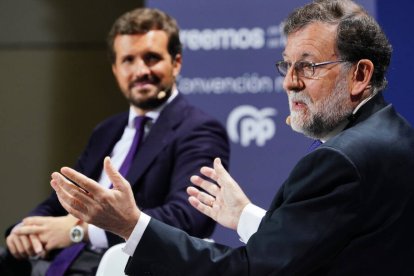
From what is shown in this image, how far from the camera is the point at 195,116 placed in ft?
11.6

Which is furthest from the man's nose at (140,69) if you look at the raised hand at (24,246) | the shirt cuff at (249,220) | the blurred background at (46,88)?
the blurred background at (46,88)

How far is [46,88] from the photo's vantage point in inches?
227

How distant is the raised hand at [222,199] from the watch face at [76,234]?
982 mm

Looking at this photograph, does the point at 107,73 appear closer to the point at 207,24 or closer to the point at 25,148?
the point at 25,148

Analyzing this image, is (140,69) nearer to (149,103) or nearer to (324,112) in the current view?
(149,103)

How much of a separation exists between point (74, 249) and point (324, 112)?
151 cm

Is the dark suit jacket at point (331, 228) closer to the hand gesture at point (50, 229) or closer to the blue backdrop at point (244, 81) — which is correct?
the hand gesture at point (50, 229)

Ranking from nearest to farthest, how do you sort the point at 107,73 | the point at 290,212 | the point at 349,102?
1. the point at 290,212
2. the point at 349,102
3. the point at 107,73

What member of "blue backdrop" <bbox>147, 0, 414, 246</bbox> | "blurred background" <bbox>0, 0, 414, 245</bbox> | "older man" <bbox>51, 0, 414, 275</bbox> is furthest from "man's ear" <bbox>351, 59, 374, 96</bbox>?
"blurred background" <bbox>0, 0, 414, 245</bbox>

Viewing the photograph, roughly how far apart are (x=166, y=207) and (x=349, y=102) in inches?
46.5

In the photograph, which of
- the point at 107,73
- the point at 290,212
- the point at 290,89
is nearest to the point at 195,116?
the point at 290,89

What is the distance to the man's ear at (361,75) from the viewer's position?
2.19 metres

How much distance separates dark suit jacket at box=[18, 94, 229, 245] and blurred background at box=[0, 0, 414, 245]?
2.15m

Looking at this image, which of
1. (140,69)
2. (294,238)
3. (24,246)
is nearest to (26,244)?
(24,246)
